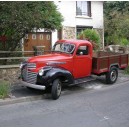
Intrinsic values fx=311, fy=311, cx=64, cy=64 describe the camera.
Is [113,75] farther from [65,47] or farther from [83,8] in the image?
[83,8]

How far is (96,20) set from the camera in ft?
89.8

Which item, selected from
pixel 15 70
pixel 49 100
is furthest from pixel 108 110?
pixel 15 70

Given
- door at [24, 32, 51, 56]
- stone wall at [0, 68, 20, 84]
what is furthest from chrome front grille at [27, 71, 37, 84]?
door at [24, 32, 51, 56]

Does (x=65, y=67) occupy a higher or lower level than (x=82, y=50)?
lower

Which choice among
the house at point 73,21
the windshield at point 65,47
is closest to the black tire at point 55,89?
the windshield at point 65,47

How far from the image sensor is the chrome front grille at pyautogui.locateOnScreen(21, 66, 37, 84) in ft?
36.7

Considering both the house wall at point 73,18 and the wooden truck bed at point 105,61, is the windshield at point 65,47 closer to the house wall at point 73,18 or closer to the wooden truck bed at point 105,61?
the wooden truck bed at point 105,61

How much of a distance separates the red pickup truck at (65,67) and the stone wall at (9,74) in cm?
250

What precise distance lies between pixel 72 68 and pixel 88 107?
251 cm

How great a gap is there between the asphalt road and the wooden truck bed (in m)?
1.37

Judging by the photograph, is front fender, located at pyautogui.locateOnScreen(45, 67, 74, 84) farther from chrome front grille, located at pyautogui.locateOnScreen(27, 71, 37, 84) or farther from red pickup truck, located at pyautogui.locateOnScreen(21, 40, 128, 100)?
chrome front grille, located at pyautogui.locateOnScreen(27, 71, 37, 84)

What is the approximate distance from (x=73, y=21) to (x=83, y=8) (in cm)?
188

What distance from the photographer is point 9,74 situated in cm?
1430

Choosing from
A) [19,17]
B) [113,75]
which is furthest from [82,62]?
[19,17]
